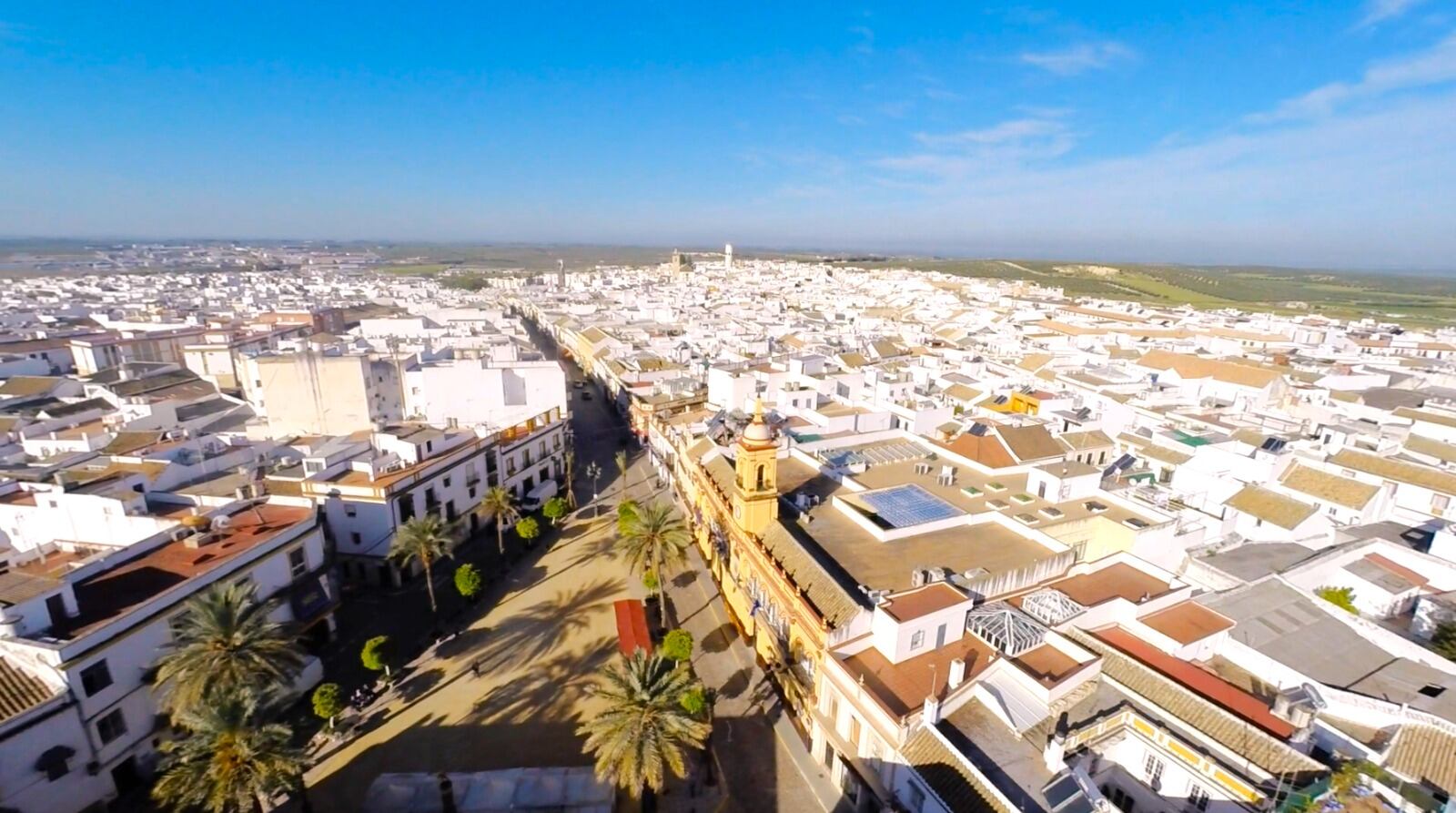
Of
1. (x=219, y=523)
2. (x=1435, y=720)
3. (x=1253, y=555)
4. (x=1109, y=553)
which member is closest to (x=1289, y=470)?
(x=1253, y=555)

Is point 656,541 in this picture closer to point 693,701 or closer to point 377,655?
point 693,701

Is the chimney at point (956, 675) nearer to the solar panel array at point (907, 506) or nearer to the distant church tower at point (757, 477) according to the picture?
the solar panel array at point (907, 506)

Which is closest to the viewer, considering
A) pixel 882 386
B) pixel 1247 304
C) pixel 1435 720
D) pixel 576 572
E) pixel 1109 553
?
pixel 1435 720

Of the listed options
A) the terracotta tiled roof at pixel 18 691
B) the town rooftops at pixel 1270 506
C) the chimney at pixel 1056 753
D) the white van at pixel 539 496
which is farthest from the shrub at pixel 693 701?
the town rooftops at pixel 1270 506

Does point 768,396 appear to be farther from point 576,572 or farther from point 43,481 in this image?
point 43,481

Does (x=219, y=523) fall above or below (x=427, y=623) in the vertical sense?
above

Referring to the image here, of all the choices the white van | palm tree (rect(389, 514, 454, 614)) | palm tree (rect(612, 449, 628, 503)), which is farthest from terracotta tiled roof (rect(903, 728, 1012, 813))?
the white van
